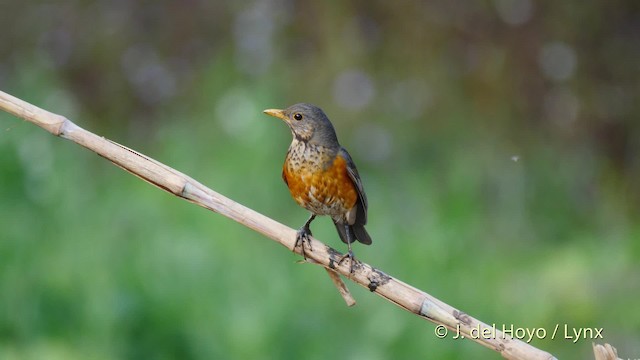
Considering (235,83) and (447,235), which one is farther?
(235,83)

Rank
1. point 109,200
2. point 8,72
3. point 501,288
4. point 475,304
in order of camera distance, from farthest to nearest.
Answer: point 8,72, point 109,200, point 501,288, point 475,304

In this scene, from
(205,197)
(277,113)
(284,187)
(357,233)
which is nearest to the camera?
(205,197)

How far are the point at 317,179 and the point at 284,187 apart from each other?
1.94 meters

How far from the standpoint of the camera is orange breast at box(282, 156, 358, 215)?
2.94 m

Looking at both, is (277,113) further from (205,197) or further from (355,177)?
(205,197)

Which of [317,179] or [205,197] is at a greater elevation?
[317,179]

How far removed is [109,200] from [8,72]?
158 cm

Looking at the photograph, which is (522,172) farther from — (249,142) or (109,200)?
(109,200)

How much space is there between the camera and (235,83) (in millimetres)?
5465

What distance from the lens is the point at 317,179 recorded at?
9.68 ft

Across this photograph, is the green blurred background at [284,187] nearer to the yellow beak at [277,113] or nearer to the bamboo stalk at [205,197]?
the yellow beak at [277,113]

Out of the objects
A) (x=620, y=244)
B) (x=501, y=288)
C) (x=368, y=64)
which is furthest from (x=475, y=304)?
(x=368, y=64)

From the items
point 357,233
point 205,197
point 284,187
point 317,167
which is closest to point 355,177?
point 317,167

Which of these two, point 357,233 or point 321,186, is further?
point 357,233
